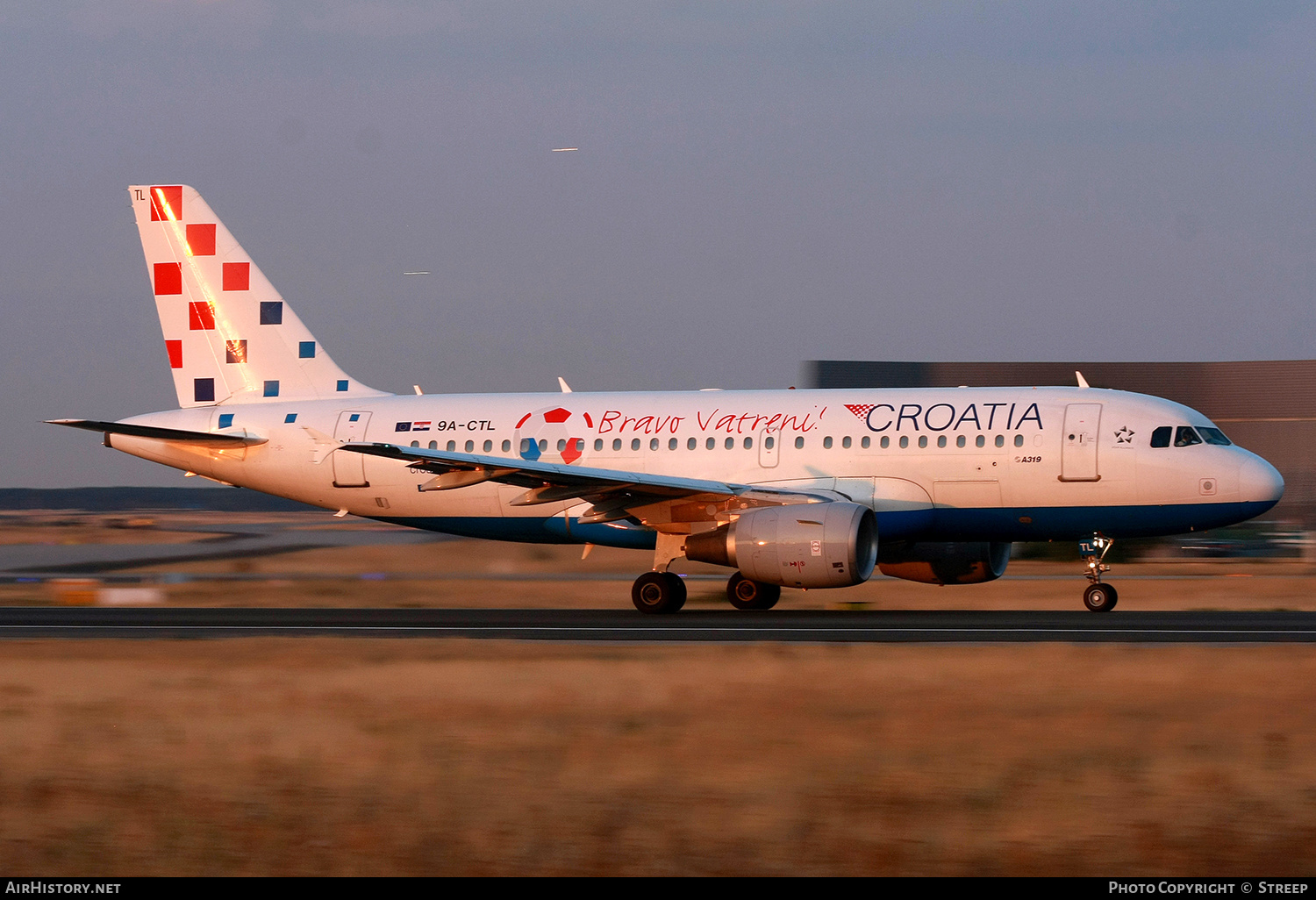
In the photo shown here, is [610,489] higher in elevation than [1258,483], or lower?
lower

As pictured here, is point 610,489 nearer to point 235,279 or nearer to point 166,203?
point 235,279

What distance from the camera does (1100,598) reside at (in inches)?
878

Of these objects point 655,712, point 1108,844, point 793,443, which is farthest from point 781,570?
point 1108,844

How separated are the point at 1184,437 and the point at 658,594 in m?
9.02

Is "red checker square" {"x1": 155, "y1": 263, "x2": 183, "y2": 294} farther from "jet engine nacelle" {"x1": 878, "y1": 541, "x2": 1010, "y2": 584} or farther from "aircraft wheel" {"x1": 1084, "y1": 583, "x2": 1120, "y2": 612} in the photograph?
"aircraft wheel" {"x1": 1084, "y1": 583, "x2": 1120, "y2": 612}

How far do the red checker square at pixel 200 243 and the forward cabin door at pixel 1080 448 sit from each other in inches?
690

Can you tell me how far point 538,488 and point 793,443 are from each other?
4471 mm

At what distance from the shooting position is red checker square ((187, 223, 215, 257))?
28.8 metres

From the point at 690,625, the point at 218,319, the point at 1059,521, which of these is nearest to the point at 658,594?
the point at 690,625

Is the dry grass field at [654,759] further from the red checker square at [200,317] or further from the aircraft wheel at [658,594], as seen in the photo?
the red checker square at [200,317]

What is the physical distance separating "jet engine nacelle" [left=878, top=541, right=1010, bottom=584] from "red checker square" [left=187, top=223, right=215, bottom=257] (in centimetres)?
1522

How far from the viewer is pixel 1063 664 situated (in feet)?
47.2

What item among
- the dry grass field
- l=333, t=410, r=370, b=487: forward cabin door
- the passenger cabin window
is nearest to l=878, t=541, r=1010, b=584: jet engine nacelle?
the passenger cabin window

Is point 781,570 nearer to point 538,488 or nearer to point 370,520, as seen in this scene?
point 538,488
